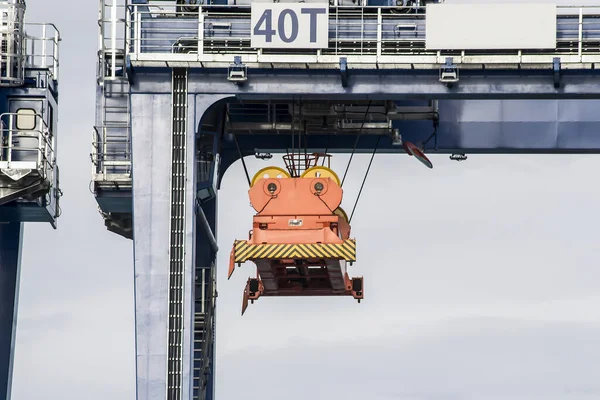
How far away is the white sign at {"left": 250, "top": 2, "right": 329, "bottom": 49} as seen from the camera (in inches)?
1551

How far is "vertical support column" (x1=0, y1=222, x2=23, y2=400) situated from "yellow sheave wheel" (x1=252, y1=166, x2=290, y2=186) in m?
9.20

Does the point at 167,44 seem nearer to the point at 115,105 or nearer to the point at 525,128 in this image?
the point at 115,105

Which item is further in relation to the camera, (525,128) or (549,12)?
(525,128)

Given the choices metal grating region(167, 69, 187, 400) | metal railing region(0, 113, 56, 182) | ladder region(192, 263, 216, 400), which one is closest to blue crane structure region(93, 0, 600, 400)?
metal grating region(167, 69, 187, 400)

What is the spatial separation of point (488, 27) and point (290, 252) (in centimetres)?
626

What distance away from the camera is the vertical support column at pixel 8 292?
47.7 metres

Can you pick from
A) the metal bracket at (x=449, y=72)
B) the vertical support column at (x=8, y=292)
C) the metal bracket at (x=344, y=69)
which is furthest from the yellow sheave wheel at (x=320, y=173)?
the vertical support column at (x=8, y=292)

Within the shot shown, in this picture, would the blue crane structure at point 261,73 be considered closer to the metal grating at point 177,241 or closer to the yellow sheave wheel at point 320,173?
the metal grating at point 177,241

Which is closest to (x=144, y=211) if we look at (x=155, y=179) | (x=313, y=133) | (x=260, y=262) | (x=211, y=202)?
(x=155, y=179)

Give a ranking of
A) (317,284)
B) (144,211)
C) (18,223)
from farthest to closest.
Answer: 1. (18,223)
2. (317,284)
3. (144,211)

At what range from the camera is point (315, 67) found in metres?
39.6

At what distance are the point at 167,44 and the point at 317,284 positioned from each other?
670cm

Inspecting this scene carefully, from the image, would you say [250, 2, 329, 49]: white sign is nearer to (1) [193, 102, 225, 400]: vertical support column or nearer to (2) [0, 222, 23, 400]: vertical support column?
(1) [193, 102, 225, 400]: vertical support column

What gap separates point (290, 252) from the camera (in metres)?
39.9
